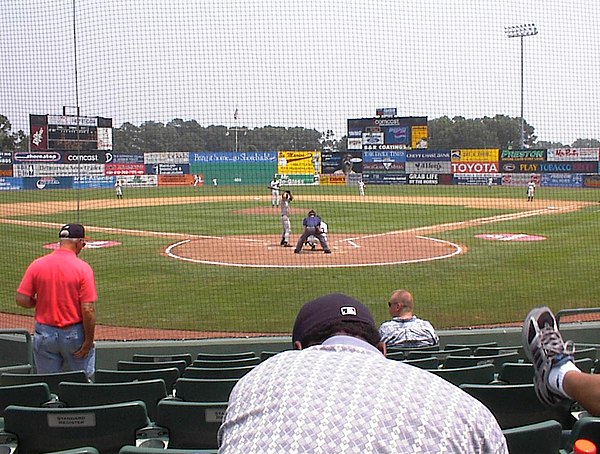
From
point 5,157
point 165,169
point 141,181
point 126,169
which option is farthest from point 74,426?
point 126,169

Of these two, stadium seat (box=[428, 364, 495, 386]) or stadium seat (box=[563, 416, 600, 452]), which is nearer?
stadium seat (box=[563, 416, 600, 452])

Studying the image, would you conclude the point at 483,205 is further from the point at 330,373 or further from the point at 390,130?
the point at 330,373

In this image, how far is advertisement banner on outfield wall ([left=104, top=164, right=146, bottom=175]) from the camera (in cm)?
4500

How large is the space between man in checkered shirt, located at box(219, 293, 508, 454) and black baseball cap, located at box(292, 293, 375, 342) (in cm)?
18

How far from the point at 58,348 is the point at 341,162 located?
3374 cm

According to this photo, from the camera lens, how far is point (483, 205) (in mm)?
32219

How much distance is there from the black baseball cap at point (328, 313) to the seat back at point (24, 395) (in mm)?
2231

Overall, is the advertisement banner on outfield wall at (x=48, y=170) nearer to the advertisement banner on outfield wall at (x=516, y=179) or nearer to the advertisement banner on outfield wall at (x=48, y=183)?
the advertisement banner on outfield wall at (x=48, y=183)

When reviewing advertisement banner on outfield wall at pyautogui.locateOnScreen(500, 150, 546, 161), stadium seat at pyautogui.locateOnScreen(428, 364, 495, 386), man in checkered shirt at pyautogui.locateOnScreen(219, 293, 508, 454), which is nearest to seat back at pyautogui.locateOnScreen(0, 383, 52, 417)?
stadium seat at pyautogui.locateOnScreen(428, 364, 495, 386)

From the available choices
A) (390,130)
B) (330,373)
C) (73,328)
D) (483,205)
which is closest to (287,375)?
(330,373)

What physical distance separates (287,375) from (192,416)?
1514 millimetres

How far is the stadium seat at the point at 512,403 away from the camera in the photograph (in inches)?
119

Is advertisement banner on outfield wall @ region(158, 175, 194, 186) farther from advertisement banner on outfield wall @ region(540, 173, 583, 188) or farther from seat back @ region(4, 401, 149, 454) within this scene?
seat back @ region(4, 401, 149, 454)

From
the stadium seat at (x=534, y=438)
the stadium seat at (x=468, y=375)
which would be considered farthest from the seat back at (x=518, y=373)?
the stadium seat at (x=534, y=438)
